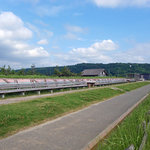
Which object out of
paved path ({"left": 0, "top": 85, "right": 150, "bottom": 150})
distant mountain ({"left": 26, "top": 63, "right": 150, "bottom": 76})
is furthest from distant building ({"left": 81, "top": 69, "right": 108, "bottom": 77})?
paved path ({"left": 0, "top": 85, "right": 150, "bottom": 150})

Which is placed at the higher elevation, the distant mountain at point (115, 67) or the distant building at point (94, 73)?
the distant mountain at point (115, 67)

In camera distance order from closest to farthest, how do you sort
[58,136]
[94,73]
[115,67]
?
[58,136] < [94,73] < [115,67]

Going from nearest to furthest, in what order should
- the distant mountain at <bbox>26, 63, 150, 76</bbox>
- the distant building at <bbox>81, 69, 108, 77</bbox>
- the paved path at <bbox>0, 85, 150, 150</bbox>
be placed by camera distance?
1. the paved path at <bbox>0, 85, 150, 150</bbox>
2. the distant building at <bbox>81, 69, 108, 77</bbox>
3. the distant mountain at <bbox>26, 63, 150, 76</bbox>

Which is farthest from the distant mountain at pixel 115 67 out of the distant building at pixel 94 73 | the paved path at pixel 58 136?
the paved path at pixel 58 136

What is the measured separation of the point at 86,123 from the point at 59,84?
1346 cm

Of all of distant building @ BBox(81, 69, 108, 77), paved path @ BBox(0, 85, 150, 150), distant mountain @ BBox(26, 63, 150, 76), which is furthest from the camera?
distant mountain @ BBox(26, 63, 150, 76)

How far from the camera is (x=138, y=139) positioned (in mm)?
3863

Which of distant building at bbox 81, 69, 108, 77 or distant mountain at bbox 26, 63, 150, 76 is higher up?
distant mountain at bbox 26, 63, 150, 76

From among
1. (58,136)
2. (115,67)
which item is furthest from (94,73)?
(58,136)

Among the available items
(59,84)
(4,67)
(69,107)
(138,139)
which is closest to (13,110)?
(69,107)

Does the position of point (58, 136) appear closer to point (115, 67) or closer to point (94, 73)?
point (94, 73)

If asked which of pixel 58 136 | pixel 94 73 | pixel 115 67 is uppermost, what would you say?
pixel 115 67

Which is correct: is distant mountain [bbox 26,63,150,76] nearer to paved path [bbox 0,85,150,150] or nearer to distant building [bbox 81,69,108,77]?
distant building [bbox 81,69,108,77]

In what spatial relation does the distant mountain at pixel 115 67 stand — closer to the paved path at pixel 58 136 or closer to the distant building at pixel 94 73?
the distant building at pixel 94 73
